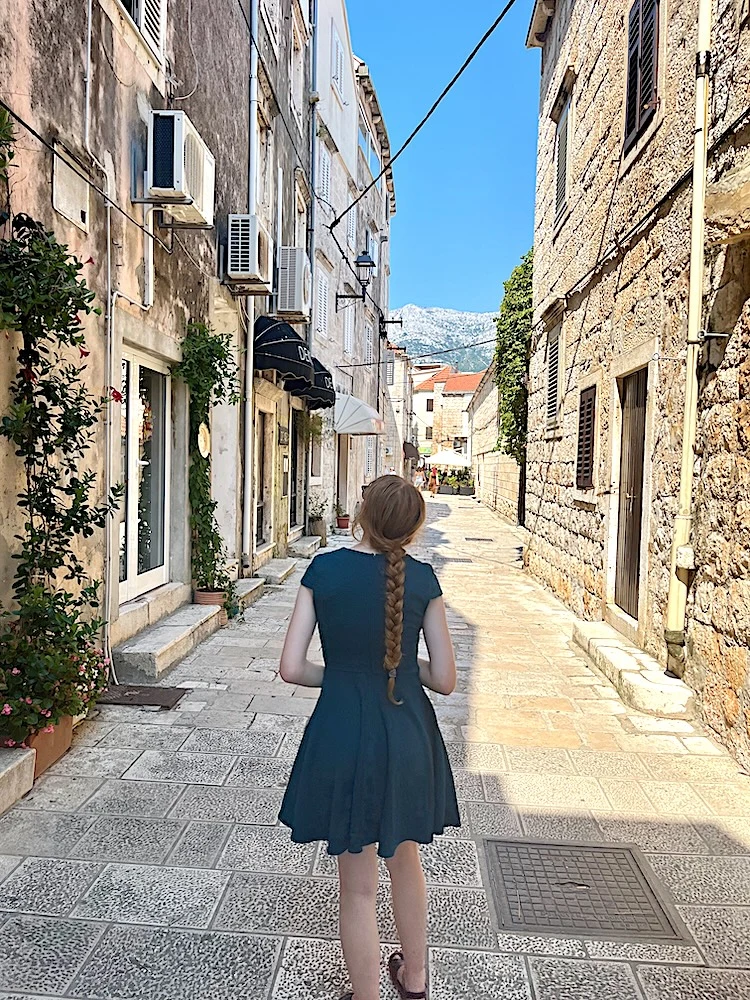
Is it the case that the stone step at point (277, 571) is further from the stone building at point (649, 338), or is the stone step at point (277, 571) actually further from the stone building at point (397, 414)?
the stone building at point (397, 414)

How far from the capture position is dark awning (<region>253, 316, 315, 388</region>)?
30.8 feet

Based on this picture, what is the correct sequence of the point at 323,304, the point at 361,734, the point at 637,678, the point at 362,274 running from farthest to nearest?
1. the point at 362,274
2. the point at 323,304
3. the point at 637,678
4. the point at 361,734

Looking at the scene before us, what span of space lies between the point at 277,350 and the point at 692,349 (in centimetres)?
567

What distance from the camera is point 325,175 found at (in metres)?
15.9

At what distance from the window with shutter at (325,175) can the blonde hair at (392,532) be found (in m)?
14.6

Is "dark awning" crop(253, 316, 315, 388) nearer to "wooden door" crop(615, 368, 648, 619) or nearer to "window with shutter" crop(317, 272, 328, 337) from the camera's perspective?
"wooden door" crop(615, 368, 648, 619)

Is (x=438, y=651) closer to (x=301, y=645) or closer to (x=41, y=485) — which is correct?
(x=301, y=645)

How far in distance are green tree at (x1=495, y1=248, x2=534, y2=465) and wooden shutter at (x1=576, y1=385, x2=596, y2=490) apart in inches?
340

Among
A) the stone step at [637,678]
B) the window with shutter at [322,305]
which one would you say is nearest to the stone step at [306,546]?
the window with shutter at [322,305]

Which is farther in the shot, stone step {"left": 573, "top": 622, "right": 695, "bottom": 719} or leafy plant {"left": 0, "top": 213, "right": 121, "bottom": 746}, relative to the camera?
stone step {"left": 573, "top": 622, "right": 695, "bottom": 719}

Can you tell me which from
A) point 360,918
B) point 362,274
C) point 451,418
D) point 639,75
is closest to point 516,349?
point 362,274

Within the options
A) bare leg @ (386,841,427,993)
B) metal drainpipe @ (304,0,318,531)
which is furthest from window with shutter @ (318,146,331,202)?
bare leg @ (386,841,427,993)

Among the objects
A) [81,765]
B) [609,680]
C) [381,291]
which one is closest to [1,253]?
[81,765]

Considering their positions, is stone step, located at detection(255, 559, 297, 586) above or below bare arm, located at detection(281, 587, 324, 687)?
below
